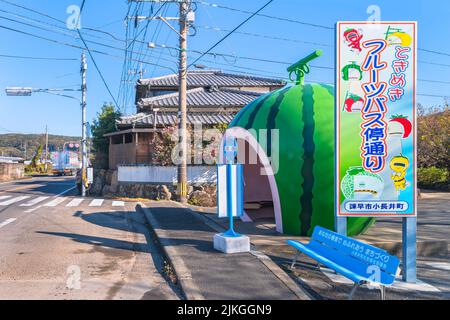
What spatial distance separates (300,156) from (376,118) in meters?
2.74

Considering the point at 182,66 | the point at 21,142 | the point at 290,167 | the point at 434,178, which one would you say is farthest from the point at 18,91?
the point at 21,142

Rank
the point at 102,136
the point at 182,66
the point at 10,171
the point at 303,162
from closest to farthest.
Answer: the point at 303,162 → the point at 182,66 → the point at 102,136 → the point at 10,171

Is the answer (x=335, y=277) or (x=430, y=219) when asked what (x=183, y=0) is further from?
(x=335, y=277)

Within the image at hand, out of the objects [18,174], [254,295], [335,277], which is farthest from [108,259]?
[18,174]

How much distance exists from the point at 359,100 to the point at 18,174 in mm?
49048

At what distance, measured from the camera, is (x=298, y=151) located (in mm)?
8883

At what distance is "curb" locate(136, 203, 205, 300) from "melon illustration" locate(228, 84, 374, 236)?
8.69 feet

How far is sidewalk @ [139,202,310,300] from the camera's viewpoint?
539 centimetres

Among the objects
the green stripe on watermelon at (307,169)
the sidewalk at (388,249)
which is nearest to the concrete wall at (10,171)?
the sidewalk at (388,249)

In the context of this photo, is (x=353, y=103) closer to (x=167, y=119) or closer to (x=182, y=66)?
(x=182, y=66)

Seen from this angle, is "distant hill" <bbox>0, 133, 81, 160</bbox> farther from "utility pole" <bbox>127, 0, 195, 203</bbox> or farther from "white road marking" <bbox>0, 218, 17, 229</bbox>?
"white road marking" <bbox>0, 218, 17, 229</bbox>

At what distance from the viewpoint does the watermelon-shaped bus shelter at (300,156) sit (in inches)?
344

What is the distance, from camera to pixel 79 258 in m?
7.92

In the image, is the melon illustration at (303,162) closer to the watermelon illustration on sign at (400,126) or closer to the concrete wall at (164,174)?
the watermelon illustration on sign at (400,126)
